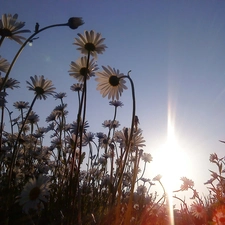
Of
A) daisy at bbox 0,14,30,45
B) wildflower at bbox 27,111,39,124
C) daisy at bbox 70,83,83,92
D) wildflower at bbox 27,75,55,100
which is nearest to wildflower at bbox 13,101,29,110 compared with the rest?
wildflower at bbox 27,111,39,124

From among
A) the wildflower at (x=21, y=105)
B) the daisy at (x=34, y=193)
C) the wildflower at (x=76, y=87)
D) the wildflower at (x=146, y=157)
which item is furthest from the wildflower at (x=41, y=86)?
the wildflower at (x=146, y=157)

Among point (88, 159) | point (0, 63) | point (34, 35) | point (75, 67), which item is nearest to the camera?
point (34, 35)

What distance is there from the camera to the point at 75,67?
3.71m

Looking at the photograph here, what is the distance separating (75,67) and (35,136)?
3694mm

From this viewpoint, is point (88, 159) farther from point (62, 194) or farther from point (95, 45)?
point (95, 45)

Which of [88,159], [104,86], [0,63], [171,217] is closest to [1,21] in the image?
[0,63]

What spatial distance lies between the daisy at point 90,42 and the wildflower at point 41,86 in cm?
77

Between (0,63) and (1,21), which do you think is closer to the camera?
(1,21)

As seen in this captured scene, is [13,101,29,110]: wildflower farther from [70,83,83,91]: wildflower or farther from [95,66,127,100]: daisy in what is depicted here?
[95,66,127,100]: daisy

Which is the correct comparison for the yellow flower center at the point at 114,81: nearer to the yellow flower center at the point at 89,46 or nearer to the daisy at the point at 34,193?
the yellow flower center at the point at 89,46

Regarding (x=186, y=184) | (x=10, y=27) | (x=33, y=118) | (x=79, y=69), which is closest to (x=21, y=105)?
(x=33, y=118)

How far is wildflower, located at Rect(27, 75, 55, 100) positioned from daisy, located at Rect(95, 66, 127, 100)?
767 mm

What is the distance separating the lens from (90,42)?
361 cm

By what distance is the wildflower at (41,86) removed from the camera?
398cm
